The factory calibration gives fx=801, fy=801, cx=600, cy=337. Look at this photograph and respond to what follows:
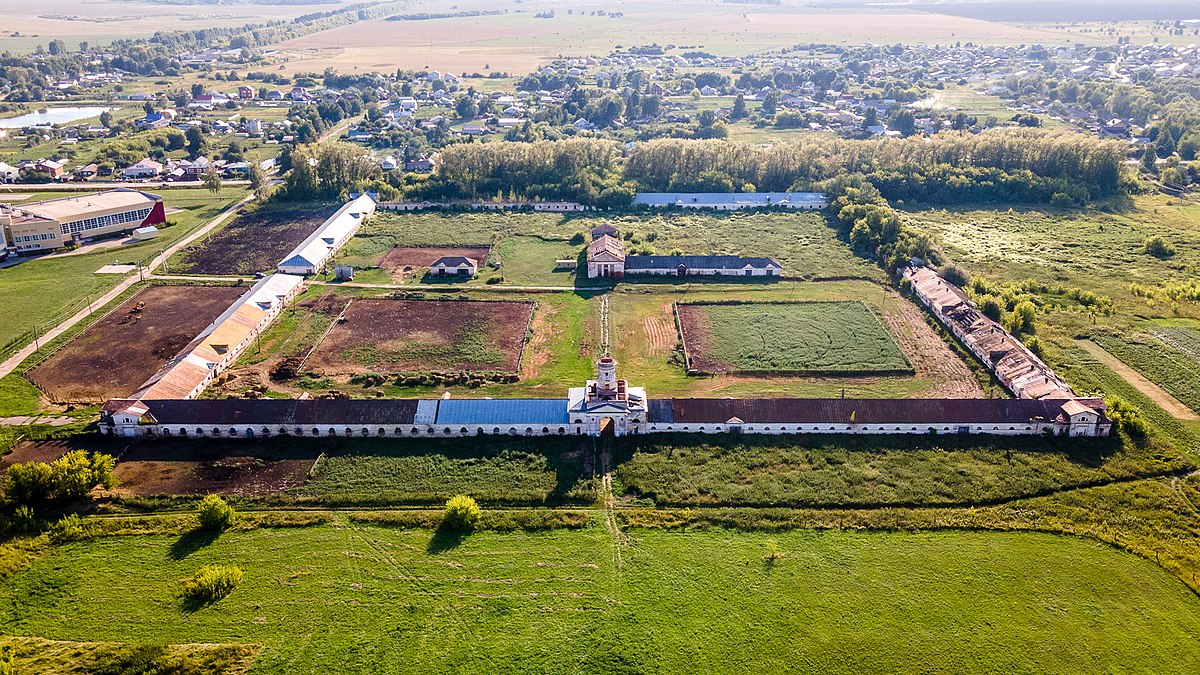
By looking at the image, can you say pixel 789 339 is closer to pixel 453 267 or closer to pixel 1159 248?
pixel 453 267

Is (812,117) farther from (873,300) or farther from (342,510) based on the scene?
(342,510)

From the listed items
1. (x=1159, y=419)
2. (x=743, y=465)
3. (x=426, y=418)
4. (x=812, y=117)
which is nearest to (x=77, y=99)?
(x=812, y=117)

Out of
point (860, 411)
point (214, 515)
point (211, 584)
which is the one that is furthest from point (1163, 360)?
point (214, 515)

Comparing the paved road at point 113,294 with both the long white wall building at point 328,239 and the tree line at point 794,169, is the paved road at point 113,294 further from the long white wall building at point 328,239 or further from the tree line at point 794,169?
the tree line at point 794,169

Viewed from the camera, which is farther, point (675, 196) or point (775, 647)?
point (675, 196)

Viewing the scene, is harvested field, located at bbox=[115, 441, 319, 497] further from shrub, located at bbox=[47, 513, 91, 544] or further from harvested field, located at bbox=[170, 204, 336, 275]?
harvested field, located at bbox=[170, 204, 336, 275]
